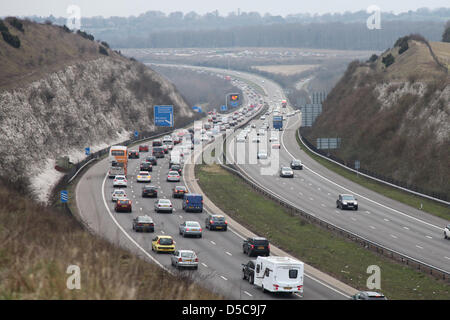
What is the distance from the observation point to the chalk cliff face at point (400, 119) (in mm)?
89688

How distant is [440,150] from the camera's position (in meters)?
89.1

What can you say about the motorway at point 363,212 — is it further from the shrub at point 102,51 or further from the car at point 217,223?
the shrub at point 102,51

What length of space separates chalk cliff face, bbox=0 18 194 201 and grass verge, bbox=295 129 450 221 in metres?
33.0

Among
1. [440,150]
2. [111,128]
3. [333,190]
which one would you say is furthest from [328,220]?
[111,128]

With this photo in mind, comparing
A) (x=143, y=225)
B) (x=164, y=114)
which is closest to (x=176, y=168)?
(x=164, y=114)

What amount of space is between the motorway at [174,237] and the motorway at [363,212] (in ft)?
33.8

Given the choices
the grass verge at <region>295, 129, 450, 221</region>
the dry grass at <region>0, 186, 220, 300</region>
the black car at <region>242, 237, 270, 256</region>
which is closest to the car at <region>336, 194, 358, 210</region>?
the grass verge at <region>295, 129, 450, 221</region>

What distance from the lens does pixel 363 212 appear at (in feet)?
233

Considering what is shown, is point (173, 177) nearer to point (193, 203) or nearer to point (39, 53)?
point (193, 203)

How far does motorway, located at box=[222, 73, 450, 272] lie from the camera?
55.7 meters

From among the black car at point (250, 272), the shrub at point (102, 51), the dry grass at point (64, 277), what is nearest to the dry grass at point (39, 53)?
the shrub at point (102, 51)
